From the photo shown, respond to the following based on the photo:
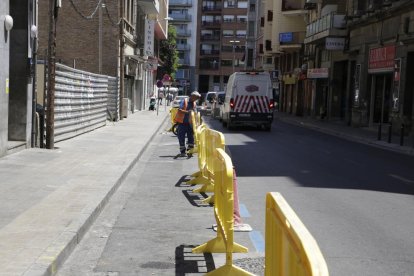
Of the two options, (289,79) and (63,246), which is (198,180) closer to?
(63,246)

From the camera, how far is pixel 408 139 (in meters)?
25.5

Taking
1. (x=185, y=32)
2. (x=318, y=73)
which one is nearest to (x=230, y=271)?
(x=318, y=73)

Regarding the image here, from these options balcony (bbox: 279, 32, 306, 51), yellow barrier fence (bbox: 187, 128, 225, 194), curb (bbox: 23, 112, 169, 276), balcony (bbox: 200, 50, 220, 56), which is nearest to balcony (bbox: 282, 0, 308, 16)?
balcony (bbox: 279, 32, 306, 51)

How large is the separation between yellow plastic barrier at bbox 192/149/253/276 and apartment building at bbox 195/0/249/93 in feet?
334

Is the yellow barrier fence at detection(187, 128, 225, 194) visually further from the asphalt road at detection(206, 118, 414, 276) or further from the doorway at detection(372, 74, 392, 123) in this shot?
the doorway at detection(372, 74, 392, 123)

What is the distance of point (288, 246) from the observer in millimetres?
3033

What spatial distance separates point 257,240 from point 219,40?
105546mm

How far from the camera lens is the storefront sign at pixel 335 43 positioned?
36969 mm

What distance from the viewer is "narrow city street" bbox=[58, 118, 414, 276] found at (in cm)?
587

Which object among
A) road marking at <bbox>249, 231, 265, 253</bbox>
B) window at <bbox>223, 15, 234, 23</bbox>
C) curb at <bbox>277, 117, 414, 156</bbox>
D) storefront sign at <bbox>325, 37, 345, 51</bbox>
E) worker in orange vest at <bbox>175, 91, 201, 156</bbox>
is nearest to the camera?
road marking at <bbox>249, 231, 265, 253</bbox>

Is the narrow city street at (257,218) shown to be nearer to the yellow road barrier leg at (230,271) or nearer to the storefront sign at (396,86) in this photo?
the yellow road barrier leg at (230,271)

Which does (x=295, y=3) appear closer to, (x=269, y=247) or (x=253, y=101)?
(x=253, y=101)

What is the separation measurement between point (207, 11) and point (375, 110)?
81803 mm

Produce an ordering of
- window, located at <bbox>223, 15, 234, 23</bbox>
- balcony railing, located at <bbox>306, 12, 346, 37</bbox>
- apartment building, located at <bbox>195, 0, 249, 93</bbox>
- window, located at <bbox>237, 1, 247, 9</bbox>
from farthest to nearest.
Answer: window, located at <bbox>223, 15, 234, 23</bbox>
apartment building, located at <bbox>195, 0, 249, 93</bbox>
window, located at <bbox>237, 1, 247, 9</bbox>
balcony railing, located at <bbox>306, 12, 346, 37</bbox>
